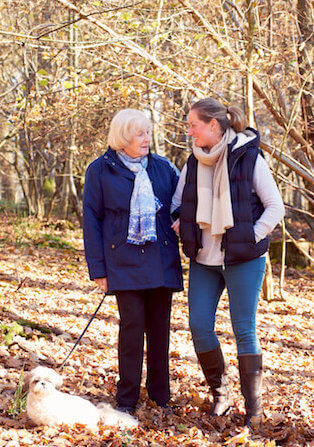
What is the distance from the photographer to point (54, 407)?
3.11m

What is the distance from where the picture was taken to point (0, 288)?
6.40m

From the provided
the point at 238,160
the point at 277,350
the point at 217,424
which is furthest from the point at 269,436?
the point at 277,350

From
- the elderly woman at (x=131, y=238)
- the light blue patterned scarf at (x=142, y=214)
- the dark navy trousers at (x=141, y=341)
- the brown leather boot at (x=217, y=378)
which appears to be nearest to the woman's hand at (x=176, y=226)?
the elderly woman at (x=131, y=238)

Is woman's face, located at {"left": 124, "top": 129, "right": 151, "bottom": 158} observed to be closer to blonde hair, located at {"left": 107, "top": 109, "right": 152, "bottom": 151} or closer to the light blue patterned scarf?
blonde hair, located at {"left": 107, "top": 109, "right": 152, "bottom": 151}

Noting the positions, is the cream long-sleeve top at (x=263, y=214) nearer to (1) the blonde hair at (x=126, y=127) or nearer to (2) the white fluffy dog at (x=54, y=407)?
(1) the blonde hair at (x=126, y=127)

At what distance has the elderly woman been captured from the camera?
340 cm

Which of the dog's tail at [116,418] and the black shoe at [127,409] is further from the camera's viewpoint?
Answer: the black shoe at [127,409]

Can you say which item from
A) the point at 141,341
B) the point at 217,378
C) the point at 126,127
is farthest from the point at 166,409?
the point at 126,127

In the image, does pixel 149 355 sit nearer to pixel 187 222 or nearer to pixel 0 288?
pixel 187 222

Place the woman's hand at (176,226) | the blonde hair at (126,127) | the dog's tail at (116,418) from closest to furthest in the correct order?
the dog's tail at (116,418), the blonde hair at (126,127), the woman's hand at (176,226)

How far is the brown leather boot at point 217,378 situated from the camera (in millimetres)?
3502

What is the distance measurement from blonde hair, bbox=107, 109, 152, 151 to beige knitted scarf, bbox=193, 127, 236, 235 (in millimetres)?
405

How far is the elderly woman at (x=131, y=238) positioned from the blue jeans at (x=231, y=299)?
20 cm

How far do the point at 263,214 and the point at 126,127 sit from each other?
1064 mm
